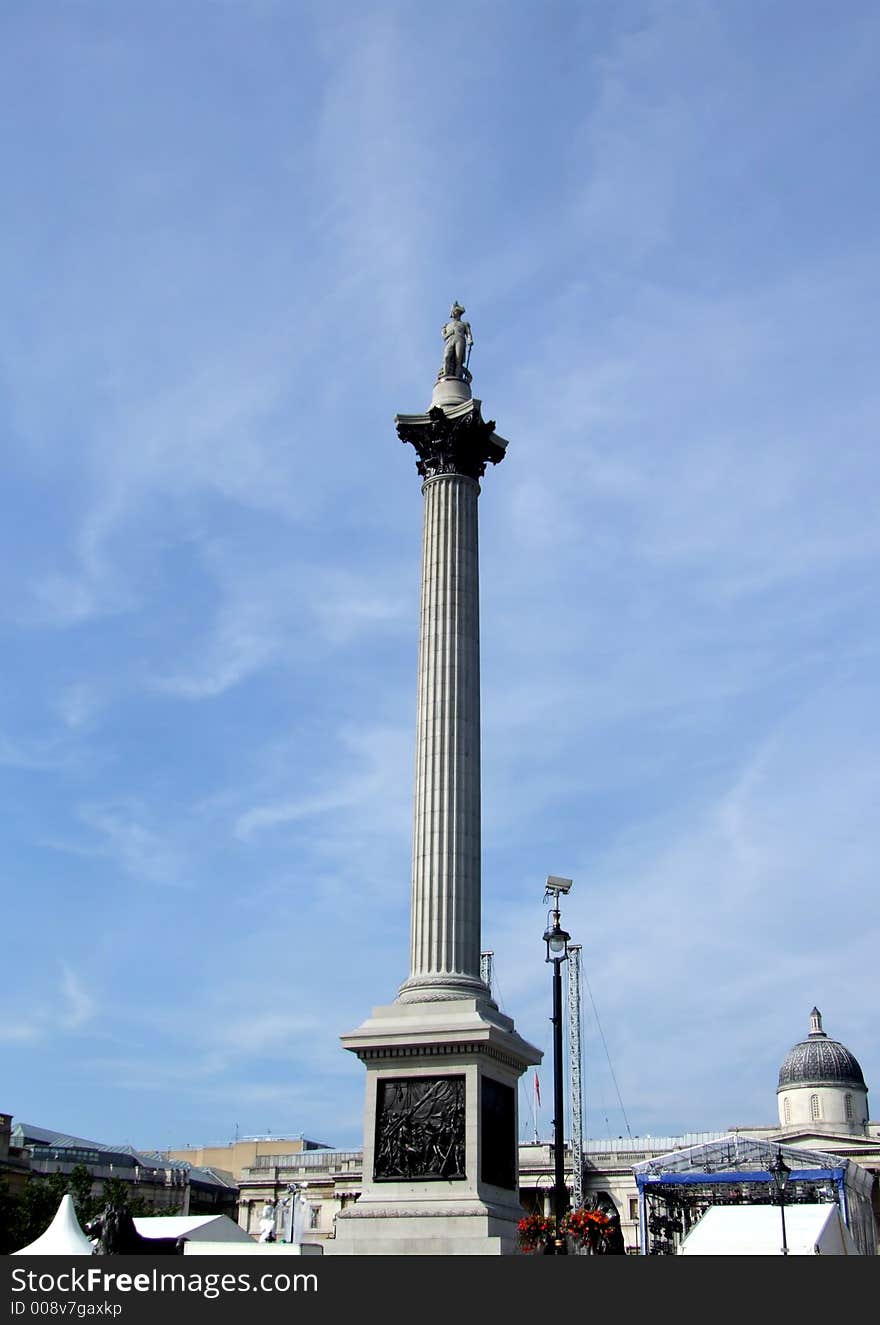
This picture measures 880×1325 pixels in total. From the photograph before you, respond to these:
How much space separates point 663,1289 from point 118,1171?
3596 inches

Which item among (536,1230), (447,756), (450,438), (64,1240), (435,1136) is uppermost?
(450,438)

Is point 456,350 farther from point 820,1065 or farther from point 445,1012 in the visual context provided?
point 820,1065

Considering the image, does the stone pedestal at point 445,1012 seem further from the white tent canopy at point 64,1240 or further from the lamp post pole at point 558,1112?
the white tent canopy at point 64,1240

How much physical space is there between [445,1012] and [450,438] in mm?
18162

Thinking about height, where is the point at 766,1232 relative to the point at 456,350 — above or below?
below

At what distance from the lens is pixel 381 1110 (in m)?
33.8

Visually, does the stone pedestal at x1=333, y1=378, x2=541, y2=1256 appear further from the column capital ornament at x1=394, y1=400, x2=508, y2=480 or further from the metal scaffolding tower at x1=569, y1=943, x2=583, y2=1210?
the metal scaffolding tower at x1=569, y1=943, x2=583, y2=1210

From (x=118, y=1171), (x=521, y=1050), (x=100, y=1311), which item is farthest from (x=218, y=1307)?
(x=118, y=1171)

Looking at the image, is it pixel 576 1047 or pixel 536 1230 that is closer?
pixel 536 1230

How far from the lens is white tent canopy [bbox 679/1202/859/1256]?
35.8 metres

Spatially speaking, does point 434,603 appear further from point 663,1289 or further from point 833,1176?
point 833,1176

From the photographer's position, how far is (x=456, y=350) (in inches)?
1800

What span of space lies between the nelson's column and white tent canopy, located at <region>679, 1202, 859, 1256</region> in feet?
21.9

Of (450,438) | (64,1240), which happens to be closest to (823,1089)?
(450,438)
